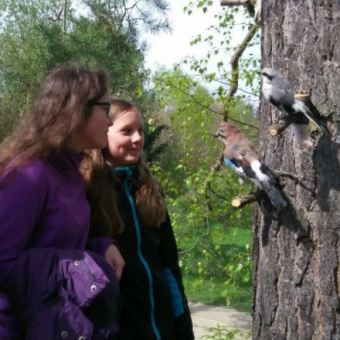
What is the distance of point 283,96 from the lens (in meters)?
1.90

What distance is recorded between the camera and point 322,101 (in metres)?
1.94

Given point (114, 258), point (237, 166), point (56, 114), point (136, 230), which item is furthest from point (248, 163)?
point (56, 114)

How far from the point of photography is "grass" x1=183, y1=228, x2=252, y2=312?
4.20m

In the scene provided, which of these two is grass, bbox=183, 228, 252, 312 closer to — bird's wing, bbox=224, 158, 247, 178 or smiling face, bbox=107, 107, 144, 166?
bird's wing, bbox=224, 158, 247, 178

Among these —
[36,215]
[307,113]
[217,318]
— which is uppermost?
[307,113]

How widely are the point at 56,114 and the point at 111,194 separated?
395mm

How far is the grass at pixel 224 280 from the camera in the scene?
13.8 feet

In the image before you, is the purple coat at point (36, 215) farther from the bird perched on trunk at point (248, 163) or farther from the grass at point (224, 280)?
the grass at point (224, 280)

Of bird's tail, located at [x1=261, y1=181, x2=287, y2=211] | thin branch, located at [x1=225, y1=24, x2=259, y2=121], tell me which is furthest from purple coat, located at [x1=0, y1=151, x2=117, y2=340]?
thin branch, located at [x1=225, y1=24, x2=259, y2=121]

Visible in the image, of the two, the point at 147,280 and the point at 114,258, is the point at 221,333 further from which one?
the point at 114,258

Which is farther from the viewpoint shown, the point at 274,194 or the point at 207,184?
the point at 207,184

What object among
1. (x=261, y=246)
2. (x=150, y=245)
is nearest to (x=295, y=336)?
(x=261, y=246)

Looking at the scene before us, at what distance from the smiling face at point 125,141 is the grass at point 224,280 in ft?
6.80

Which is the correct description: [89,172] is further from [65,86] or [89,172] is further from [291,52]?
[291,52]
